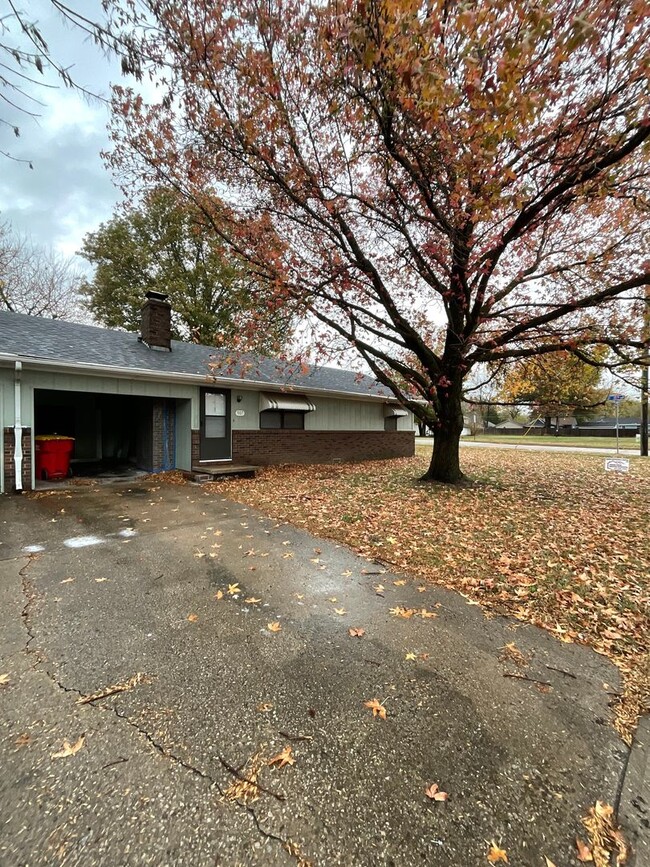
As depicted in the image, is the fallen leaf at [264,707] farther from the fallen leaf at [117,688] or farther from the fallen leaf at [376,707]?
the fallen leaf at [117,688]

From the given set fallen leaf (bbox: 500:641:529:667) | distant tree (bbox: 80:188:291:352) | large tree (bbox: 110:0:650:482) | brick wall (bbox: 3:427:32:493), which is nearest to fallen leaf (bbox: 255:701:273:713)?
fallen leaf (bbox: 500:641:529:667)

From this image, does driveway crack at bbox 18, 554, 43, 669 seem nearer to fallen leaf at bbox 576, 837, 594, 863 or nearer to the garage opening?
fallen leaf at bbox 576, 837, 594, 863

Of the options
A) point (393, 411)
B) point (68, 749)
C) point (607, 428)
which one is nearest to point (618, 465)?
point (393, 411)

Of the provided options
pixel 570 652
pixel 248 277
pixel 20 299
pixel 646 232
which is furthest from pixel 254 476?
pixel 20 299

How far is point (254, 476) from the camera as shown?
32.4 feet

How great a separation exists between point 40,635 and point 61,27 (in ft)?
13.7

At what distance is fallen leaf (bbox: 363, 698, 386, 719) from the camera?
6.59ft

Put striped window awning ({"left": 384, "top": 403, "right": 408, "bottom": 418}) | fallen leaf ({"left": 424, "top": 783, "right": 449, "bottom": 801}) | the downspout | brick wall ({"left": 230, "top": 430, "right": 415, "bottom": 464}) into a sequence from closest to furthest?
fallen leaf ({"left": 424, "top": 783, "right": 449, "bottom": 801}), the downspout, brick wall ({"left": 230, "top": 430, "right": 415, "bottom": 464}), striped window awning ({"left": 384, "top": 403, "right": 408, "bottom": 418})

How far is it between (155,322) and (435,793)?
11712 mm

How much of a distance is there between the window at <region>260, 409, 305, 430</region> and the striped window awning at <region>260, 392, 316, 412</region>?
271 millimetres

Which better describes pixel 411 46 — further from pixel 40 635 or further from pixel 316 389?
pixel 316 389

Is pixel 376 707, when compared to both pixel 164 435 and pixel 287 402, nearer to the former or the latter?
pixel 164 435

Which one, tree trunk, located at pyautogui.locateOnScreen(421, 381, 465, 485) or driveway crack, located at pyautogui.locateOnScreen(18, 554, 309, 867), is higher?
tree trunk, located at pyautogui.locateOnScreen(421, 381, 465, 485)

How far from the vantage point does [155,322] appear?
10.9m
